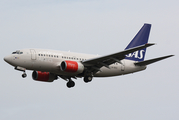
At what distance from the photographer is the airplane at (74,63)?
1779 inches

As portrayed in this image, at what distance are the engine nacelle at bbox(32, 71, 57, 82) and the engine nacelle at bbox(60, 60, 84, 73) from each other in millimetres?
5547

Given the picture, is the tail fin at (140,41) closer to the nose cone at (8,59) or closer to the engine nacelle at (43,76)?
the engine nacelle at (43,76)

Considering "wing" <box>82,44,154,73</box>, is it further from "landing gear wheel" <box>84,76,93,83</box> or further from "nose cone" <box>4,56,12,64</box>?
"nose cone" <box>4,56,12,64</box>

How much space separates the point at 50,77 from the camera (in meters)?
51.1

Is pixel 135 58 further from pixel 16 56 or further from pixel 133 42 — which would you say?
pixel 16 56

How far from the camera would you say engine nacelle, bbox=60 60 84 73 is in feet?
150

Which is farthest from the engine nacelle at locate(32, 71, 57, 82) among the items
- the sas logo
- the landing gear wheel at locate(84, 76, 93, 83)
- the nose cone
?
the sas logo

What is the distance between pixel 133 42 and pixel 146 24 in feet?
12.6

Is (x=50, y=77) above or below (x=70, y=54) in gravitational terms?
below

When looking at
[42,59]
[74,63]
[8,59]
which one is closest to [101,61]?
[74,63]

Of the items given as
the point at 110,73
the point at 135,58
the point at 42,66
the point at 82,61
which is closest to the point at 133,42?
the point at 135,58

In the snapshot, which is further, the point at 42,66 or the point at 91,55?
the point at 91,55

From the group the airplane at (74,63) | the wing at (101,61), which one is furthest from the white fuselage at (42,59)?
the wing at (101,61)

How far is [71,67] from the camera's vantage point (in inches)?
1805
